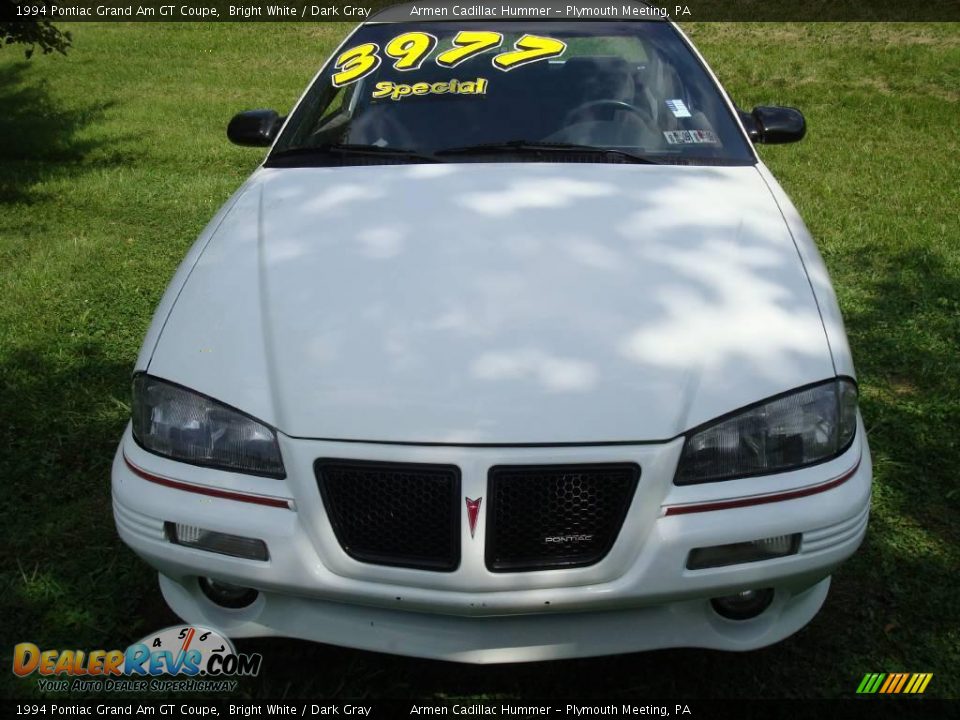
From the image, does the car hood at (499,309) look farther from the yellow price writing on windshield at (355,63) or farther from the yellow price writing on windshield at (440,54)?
the yellow price writing on windshield at (355,63)

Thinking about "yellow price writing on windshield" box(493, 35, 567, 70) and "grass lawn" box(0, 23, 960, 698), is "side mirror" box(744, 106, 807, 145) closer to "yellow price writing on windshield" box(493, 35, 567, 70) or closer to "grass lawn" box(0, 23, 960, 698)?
"yellow price writing on windshield" box(493, 35, 567, 70)

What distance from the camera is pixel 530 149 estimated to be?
9.96ft

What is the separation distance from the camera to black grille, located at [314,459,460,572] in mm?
1887

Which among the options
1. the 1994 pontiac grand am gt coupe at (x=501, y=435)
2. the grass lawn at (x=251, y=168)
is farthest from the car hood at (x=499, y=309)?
the grass lawn at (x=251, y=168)

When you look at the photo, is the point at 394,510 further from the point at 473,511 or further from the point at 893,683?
the point at 893,683

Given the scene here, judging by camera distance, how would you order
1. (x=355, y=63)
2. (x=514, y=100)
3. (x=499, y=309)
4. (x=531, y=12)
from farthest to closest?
1. (x=531, y=12)
2. (x=355, y=63)
3. (x=514, y=100)
4. (x=499, y=309)

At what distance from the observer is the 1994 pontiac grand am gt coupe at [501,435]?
6.20ft

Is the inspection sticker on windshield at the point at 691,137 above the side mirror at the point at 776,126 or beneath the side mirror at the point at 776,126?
above

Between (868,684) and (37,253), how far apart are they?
5192mm

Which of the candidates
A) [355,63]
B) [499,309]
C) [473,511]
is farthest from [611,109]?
[473,511]

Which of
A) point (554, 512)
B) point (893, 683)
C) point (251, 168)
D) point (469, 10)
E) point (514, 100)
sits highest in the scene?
point (469, 10)

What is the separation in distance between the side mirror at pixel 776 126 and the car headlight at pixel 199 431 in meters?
2.40

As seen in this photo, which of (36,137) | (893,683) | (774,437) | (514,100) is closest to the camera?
(774,437)

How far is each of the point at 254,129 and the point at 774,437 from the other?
2.50 m
